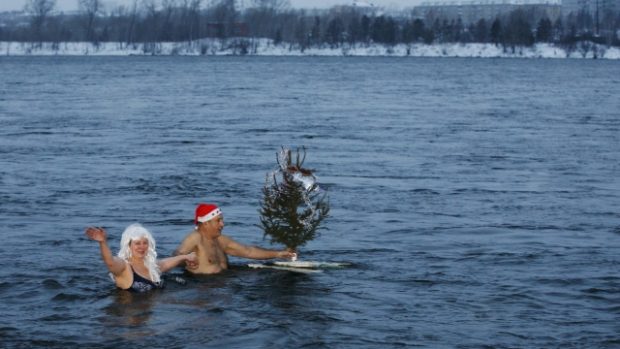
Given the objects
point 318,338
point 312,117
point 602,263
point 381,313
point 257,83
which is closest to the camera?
point 318,338

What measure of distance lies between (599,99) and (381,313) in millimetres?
53311

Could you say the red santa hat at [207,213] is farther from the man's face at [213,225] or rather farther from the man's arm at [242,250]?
the man's arm at [242,250]

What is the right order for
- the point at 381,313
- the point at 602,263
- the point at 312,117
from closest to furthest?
1. the point at 381,313
2. the point at 602,263
3. the point at 312,117

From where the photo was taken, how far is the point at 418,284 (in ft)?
57.0

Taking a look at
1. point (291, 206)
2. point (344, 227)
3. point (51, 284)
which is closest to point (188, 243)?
point (291, 206)

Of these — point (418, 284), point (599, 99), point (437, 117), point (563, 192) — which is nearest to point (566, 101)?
point (599, 99)

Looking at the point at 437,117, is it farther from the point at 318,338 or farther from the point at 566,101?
the point at 318,338

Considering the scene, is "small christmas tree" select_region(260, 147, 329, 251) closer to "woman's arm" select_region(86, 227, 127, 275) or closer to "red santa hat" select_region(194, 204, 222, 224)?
"red santa hat" select_region(194, 204, 222, 224)

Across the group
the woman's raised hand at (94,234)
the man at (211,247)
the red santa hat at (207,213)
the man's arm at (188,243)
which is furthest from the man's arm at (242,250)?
the woman's raised hand at (94,234)

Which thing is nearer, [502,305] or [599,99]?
[502,305]

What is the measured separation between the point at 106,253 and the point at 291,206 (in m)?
3.23

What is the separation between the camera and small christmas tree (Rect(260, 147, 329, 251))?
1691cm

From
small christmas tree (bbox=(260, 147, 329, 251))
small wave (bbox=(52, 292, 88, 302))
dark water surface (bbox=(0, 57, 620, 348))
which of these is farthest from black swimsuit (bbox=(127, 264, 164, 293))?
small christmas tree (bbox=(260, 147, 329, 251))

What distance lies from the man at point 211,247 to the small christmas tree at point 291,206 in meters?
0.26
